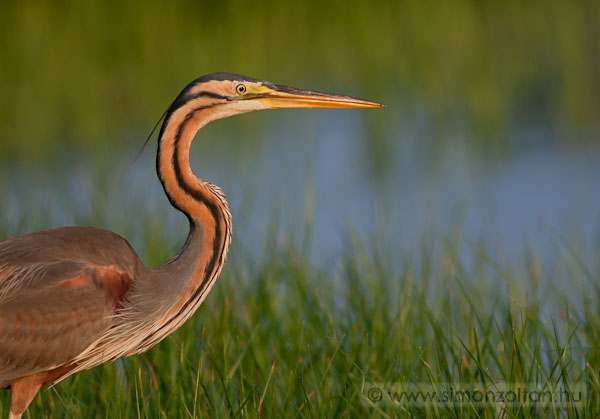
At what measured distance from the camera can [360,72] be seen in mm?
13680

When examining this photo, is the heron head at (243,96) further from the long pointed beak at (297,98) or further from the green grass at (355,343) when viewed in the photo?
the green grass at (355,343)

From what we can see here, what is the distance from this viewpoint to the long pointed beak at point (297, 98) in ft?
15.0

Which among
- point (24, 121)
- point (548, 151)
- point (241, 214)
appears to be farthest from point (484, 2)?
point (241, 214)

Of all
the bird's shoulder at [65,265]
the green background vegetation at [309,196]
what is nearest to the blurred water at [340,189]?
the green background vegetation at [309,196]

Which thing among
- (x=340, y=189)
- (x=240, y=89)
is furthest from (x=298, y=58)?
(x=240, y=89)

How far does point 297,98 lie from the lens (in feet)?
15.1

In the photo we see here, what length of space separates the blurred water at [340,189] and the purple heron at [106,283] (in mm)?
1458

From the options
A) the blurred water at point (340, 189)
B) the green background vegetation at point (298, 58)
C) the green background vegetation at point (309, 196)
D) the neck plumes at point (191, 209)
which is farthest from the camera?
the green background vegetation at point (298, 58)

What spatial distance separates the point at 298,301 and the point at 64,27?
10.9 metres

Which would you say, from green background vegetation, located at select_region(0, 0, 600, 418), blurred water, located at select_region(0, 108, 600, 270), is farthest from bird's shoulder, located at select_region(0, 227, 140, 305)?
blurred water, located at select_region(0, 108, 600, 270)

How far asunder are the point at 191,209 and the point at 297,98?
0.80 metres

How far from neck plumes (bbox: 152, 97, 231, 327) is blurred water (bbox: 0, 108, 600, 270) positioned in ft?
4.59

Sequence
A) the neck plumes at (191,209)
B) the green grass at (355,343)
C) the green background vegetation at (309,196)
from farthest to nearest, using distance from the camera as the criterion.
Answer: the green background vegetation at (309,196) → the neck plumes at (191,209) → the green grass at (355,343)

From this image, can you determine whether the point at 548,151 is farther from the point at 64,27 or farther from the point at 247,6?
the point at 64,27
